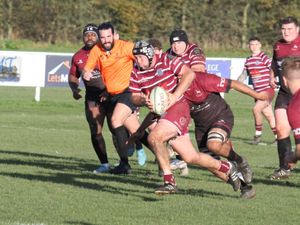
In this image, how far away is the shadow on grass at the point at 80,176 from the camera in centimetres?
1143

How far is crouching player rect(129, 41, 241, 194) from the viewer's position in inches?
418

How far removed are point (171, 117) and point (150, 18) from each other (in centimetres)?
3756

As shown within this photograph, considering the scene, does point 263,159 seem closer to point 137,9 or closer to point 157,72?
point 157,72

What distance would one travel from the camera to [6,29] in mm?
47281

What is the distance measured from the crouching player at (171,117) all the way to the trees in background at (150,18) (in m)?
35.8

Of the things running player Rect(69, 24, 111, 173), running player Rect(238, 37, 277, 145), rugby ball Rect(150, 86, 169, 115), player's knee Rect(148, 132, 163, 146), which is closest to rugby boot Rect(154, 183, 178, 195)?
player's knee Rect(148, 132, 163, 146)

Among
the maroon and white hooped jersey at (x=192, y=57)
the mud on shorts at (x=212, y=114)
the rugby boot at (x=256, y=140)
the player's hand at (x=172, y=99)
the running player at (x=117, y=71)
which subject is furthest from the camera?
the rugby boot at (x=256, y=140)

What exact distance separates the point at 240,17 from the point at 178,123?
37082mm

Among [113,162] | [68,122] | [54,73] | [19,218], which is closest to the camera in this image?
[19,218]

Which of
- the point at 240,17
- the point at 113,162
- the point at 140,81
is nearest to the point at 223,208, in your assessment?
the point at 140,81

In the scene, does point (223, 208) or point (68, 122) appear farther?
point (68, 122)

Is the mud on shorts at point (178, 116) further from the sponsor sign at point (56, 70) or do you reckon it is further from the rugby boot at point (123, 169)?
the sponsor sign at point (56, 70)

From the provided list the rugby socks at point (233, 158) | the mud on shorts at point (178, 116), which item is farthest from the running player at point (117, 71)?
the mud on shorts at point (178, 116)

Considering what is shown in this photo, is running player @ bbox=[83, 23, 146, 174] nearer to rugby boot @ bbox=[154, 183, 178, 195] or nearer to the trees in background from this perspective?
rugby boot @ bbox=[154, 183, 178, 195]
